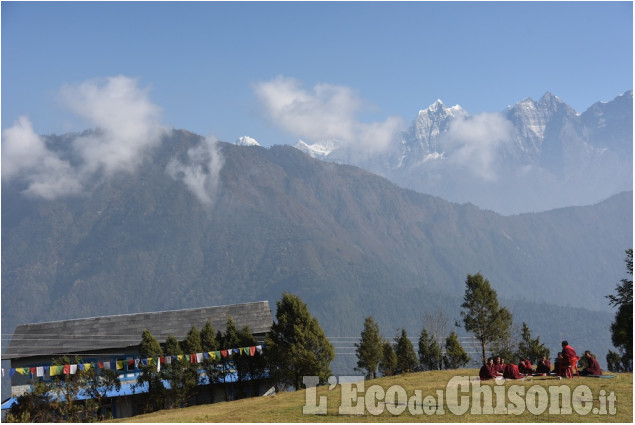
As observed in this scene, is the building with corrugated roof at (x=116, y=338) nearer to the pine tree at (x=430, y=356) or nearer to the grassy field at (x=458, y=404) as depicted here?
the pine tree at (x=430, y=356)

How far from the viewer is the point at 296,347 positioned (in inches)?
2242

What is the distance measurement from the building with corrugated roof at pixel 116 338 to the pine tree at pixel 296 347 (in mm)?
7801

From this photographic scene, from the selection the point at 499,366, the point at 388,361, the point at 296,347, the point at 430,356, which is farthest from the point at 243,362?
the point at 499,366

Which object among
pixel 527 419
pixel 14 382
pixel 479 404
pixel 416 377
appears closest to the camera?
pixel 527 419

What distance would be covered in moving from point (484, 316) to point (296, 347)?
14883 mm

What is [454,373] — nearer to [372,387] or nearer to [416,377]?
[416,377]

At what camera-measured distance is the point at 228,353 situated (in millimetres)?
61875

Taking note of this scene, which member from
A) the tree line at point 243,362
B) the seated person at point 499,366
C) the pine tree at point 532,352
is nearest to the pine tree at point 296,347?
the tree line at point 243,362

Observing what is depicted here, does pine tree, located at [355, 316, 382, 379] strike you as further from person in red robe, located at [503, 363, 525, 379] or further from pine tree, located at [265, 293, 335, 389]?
person in red robe, located at [503, 363, 525, 379]

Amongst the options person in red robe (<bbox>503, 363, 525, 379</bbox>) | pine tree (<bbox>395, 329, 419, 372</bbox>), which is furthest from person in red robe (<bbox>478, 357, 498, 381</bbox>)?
pine tree (<bbox>395, 329, 419, 372</bbox>)

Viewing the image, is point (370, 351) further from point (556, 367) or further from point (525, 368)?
point (556, 367)

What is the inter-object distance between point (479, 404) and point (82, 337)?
160 feet

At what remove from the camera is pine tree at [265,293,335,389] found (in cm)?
5666

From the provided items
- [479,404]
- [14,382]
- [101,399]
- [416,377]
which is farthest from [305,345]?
[14,382]
